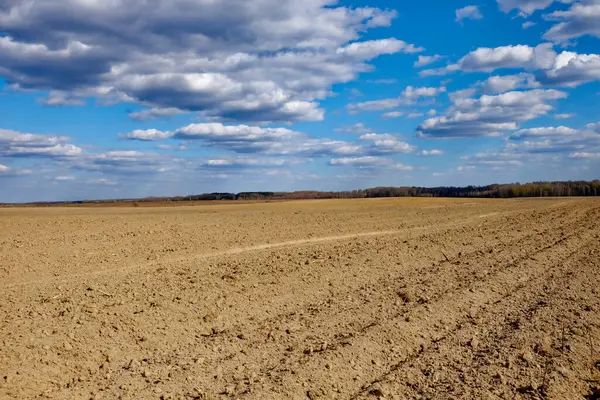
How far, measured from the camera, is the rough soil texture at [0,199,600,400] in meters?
6.52

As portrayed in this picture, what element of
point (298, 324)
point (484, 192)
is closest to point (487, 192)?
point (484, 192)

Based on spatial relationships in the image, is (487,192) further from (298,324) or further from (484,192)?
(298,324)

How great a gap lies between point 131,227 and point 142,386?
1603 centimetres

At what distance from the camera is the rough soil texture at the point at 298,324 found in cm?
652

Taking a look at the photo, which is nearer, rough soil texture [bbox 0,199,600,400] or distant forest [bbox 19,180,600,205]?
rough soil texture [bbox 0,199,600,400]

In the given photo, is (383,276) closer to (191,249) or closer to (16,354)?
(191,249)

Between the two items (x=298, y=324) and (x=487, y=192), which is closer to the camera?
(x=298, y=324)

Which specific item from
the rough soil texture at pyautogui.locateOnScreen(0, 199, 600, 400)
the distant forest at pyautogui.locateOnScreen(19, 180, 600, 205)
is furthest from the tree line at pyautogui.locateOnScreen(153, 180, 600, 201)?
the rough soil texture at pyautogui.locateOnScreen(0, 199, 600, 400)

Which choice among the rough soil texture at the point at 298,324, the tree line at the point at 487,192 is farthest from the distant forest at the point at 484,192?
the rough soil texture at the point at 298,324

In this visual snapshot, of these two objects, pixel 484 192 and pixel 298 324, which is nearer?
pixel 298 324

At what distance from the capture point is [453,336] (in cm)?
823

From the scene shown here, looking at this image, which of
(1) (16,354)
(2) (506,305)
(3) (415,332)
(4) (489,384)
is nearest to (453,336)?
(3) (415,332)

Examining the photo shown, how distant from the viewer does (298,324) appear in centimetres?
852

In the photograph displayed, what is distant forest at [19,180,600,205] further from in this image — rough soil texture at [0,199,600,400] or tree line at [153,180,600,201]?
rough soil texture at [0,199,600,400]
